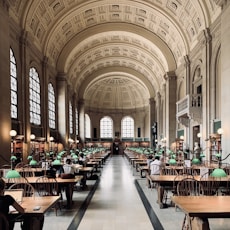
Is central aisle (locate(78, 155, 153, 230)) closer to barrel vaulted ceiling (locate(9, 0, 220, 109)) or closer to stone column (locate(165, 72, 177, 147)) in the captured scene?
barrel vaulted ceiling (locate(9, 0, 220, 109))

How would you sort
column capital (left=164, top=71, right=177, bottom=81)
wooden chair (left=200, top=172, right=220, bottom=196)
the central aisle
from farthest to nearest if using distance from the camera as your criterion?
column capital (left=164, top=71, right=177, bottom=81)
wooden chair (left=200, top=172, right=220, bottom=196)
the central aisle

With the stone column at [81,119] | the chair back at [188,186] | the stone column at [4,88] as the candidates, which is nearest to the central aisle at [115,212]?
the chair back at [188,186]

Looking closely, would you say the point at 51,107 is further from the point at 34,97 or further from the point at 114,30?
the point at 114,30

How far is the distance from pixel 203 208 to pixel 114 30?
956 inches

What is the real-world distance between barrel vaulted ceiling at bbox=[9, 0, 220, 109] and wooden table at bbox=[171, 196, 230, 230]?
13.1 metres

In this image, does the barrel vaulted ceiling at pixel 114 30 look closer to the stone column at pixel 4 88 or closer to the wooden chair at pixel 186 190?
the stone column at pixel 4 88

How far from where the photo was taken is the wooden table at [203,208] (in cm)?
457

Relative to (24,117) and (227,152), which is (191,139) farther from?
(24,117)

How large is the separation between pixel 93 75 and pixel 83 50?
31.9 ft

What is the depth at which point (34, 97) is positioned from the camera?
21.6 m

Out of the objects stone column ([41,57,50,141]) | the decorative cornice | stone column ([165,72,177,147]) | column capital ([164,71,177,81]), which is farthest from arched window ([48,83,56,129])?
the decorative cornice

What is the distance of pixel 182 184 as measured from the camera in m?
7.93

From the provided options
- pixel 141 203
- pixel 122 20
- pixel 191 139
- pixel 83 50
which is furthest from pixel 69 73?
pixel 141 203

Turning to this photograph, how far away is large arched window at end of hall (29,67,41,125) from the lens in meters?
20.9
